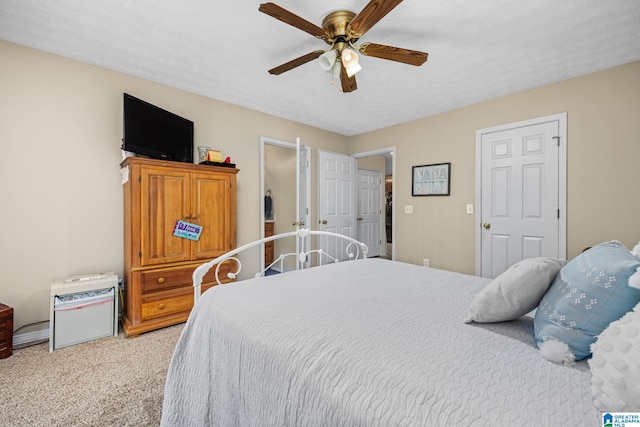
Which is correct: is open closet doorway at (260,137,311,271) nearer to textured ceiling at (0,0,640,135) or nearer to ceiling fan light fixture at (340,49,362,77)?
textured ceiling at (0,0,640,135)

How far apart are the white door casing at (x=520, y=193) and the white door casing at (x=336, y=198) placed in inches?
79.8

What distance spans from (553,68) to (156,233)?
400cm

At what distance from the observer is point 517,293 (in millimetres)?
975

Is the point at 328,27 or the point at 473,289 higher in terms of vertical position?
the point at 328,27

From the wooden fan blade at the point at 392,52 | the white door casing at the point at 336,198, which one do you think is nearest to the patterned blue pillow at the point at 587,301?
the wooden fan blade at the point at 392,52

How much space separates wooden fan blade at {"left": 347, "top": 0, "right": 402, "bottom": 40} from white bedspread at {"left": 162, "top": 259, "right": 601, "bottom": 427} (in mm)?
1515

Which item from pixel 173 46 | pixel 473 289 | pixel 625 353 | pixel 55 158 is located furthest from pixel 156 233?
pixel 625 353

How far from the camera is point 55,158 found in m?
2.45

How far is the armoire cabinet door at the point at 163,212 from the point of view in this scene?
248cm

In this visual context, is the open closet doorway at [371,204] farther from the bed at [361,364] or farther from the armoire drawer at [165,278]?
the bed at [361,364]

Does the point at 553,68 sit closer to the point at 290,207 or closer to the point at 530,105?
the point at 530,105

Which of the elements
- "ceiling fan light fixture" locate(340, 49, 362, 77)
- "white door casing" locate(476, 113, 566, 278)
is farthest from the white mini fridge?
"white door casing" locate(476, 113, 566, 278)

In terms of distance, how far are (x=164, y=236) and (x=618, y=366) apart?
287 centimetres

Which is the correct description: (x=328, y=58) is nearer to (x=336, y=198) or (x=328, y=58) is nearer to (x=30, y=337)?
(x=336, y=198)
